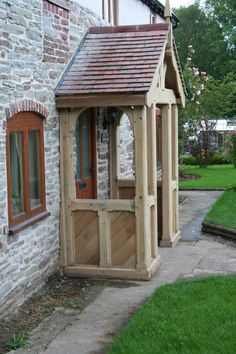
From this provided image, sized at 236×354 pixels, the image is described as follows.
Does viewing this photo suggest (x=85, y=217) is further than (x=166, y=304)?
Yes

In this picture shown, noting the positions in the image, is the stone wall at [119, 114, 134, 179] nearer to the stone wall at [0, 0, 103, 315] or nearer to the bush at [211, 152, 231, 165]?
the stone wall at [0, 0, 103, 315]

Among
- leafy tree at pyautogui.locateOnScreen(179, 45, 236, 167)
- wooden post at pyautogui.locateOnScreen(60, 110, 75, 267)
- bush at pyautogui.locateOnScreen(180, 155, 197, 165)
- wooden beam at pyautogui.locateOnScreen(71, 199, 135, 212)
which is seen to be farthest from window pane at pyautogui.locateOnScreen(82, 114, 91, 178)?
bush at pyautogui.locateOnScreen(180, 155, 197, 165)

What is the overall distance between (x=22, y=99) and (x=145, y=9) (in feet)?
27.3

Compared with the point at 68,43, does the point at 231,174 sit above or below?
below

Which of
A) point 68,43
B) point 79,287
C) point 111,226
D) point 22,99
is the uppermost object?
point 68,43

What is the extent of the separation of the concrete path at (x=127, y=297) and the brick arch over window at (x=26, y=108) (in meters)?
2.52

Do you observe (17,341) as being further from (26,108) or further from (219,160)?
(219,160)

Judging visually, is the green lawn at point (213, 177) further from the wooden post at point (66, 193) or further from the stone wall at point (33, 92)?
the stone wall at point (33, 92)

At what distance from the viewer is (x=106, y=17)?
11328mm

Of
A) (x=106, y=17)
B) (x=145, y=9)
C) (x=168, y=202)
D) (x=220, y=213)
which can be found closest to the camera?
(x=168, y=202)

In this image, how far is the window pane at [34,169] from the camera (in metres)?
7.82

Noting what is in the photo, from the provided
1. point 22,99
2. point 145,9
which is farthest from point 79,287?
point 145,9

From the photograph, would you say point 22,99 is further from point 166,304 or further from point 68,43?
point 166,304

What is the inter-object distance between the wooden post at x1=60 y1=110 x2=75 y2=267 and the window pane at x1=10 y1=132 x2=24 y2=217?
4.05 feet
